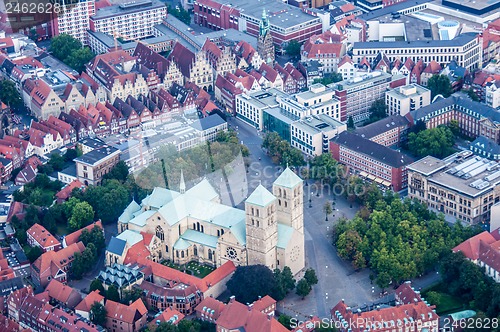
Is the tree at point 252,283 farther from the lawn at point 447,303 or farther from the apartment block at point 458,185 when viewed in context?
the apartment block at point 458,185

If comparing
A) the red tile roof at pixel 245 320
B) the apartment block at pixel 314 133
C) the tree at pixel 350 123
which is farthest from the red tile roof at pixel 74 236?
the tree at pixel 350 123

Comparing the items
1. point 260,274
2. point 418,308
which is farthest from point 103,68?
point 418,308

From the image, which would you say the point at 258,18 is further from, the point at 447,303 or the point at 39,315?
the point at 39,315

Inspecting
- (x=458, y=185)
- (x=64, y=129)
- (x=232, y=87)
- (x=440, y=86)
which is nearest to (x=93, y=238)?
(x=64, y=129)

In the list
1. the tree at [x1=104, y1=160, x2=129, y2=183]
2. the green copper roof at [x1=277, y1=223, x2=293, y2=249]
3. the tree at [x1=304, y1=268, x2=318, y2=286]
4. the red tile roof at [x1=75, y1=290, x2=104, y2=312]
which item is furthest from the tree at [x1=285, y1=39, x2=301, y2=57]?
the red tile roof at [x1=75, y1=290, x2=104, y2=312]

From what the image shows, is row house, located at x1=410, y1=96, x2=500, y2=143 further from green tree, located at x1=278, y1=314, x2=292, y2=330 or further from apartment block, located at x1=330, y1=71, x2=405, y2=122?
green tree, located at x1=278, y1=314, x2=292, y2=330

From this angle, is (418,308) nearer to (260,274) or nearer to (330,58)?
(260,274)
